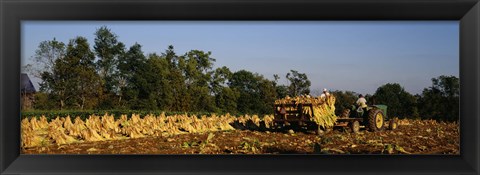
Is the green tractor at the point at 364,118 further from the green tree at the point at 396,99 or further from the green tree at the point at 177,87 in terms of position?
the green tree at the point at 177,87

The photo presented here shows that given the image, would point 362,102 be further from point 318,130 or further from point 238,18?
point 238,18

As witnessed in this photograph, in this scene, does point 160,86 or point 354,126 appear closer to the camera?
point 160,86

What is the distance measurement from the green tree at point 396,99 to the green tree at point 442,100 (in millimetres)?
101

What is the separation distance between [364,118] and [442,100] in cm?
163

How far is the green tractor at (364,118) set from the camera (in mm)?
5457

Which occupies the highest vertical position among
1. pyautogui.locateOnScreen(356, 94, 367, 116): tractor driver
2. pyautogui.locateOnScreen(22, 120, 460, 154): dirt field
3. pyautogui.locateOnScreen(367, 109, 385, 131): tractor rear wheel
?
pyautogui.locateOnScreen(356, 94, 367, 116): tractor driver

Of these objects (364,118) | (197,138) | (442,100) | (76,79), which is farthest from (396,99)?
(76,79)

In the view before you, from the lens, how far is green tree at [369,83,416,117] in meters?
4.33

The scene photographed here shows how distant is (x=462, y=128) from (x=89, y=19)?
260cm

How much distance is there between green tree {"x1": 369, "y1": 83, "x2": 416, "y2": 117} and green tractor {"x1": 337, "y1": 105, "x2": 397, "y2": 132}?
0.60 meters

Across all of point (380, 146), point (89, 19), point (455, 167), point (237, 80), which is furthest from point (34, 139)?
point (455, 167)

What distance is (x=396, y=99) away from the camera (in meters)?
4.49

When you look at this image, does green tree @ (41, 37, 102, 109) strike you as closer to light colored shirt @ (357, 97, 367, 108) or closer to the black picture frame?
the black picture frame

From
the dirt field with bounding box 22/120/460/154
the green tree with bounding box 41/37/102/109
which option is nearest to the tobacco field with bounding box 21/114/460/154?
the dirt field with bounding box 22/120/460/154
